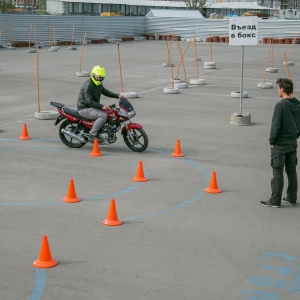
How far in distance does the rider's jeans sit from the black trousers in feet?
15.1

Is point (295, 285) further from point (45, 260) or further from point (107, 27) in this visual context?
point (107, 27)

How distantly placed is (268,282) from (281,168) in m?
2.99

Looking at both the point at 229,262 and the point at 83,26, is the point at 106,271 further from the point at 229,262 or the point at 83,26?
the point at 83,26

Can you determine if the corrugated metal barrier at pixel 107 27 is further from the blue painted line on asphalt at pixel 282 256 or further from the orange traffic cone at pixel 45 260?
the blue painted line on asphalt at pixel 282 256

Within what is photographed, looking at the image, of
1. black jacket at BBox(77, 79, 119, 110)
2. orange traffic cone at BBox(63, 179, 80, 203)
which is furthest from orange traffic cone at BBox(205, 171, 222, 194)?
black jacket at BBox(77, 79, 119, 110)

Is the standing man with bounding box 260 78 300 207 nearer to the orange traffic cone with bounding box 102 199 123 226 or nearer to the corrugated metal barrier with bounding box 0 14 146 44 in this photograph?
the orange traffic cone with bounding box 102 199 123 226

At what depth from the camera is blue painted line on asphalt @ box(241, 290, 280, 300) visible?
21.8ft

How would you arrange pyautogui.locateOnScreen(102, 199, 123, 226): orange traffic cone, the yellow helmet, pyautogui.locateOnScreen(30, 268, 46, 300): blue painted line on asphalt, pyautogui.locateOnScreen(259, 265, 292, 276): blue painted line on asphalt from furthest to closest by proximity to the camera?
1. the yellow helmet
2. pyautogui.locateOnScreen(102, 199, 123, 226): orange traffic cone
3. pyautogui.locateOnScreen(259, 265, 292, 276): blue painted line on asphalt
4. pyautogui.locateOnScreen(30, 268, 46, 300): blue painted line on asphalt

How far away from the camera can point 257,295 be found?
6727 millimetres

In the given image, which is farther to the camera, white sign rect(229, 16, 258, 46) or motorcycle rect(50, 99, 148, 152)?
white sign rect(229, 16, 258, 46)

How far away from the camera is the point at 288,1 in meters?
116

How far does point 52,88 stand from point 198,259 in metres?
17.9

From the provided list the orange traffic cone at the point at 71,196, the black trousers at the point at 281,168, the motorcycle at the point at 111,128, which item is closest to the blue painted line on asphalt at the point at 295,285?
the black trousers at the point at 281,168

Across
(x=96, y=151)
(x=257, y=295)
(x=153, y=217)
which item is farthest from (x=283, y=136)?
(x=96, y=151)
